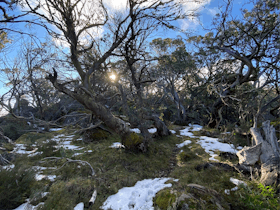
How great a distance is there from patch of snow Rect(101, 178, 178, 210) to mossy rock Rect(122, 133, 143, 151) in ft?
6.65

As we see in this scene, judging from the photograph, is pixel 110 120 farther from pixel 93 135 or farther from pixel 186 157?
pixel 186 157

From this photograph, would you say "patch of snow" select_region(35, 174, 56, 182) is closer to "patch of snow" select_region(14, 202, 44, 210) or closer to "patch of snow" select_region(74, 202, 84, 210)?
"patch of snow" select_region(14, 202, 44, 210)

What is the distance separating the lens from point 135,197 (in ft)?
10.4

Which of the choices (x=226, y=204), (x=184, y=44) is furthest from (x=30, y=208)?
(x=184, y=44)

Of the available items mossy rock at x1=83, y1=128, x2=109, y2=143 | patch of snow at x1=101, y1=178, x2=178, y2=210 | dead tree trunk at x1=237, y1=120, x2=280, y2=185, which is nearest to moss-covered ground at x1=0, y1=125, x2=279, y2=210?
patch of snow at x1=101, y1=178, x2=178, y2=210

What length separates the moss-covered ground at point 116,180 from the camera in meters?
2.58

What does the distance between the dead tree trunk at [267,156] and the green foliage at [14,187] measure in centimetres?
496

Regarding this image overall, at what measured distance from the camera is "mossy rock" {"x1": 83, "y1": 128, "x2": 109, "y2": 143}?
7.55 meters

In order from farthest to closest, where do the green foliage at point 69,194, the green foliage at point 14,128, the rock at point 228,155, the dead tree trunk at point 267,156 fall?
1. the green foliage at point 14,128
2. the rock at point 228,155
3. the dead tree trunk at point 267,156
4. the green foliage at point 69,194

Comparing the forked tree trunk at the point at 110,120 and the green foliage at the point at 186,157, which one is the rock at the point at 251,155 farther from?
the forked tree trunk at the point at 110,120

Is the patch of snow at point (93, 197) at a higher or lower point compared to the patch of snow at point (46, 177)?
lower

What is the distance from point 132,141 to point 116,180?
2.02m

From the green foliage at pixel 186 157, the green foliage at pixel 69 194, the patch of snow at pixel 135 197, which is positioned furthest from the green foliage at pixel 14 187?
the green foliage at pixel 186 157

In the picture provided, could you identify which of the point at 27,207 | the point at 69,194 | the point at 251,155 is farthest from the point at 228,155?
the point at 27,207
